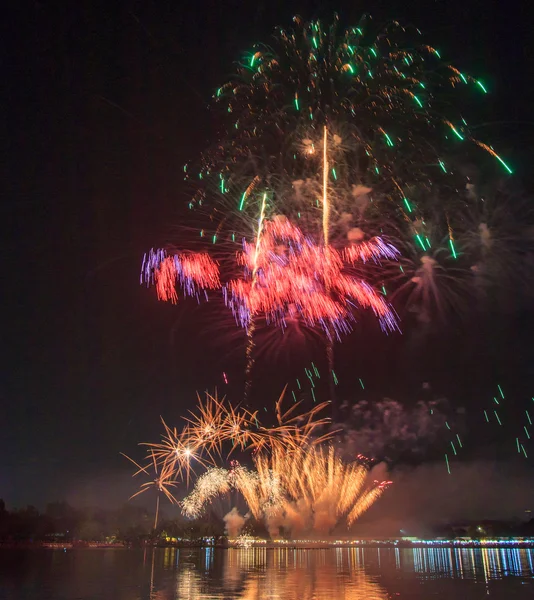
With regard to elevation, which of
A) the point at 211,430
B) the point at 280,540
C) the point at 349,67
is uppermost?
the point at 349,67

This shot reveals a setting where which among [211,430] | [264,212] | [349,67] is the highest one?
[349,67]

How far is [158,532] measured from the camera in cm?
17238

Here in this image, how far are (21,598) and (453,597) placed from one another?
14082mm

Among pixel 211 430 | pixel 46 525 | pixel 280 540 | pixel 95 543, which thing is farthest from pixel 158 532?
pixel 211 430

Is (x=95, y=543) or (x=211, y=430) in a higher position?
(x=211, y=430)

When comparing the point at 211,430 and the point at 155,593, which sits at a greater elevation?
the point at 211,430

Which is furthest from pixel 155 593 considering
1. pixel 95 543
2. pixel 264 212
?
pixel 95 543

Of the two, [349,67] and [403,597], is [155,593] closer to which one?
[403,597]

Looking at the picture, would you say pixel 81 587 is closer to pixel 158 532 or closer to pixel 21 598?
pixel 21 598

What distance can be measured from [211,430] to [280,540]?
169 metres

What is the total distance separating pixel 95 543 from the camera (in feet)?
498

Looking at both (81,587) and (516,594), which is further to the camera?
(81,587)

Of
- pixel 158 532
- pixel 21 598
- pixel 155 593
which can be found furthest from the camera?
pixel 158 532

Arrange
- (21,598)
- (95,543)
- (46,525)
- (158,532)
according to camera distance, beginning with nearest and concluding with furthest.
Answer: (21,598) → (46,525) → (95,543) → (158,532)
